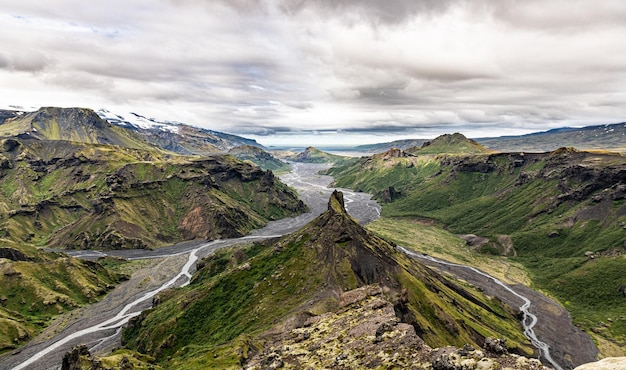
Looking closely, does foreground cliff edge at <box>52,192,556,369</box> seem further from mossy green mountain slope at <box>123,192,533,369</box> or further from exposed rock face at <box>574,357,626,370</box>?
exposed rock face at <box>574,357,626,370</box>

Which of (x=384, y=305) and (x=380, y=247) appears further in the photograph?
(x=380, y=247)

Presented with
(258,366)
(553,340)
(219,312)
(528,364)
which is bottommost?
(553,340)

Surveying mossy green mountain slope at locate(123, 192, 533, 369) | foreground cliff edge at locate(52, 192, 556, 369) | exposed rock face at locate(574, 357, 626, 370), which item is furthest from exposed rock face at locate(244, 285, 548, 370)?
mossy green mountain slope at locate(123, 192, 533, 369)

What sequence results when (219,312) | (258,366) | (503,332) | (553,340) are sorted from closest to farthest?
(258,366)
(219,312)
(503,332)
(553,340)

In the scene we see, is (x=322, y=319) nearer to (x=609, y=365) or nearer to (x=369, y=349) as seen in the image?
(x=369, y=349)

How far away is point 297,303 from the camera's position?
14650 centimetres

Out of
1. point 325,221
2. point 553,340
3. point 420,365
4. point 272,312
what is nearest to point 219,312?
point 272,312

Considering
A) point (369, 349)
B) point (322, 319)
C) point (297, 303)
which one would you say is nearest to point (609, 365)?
point (369, 349)

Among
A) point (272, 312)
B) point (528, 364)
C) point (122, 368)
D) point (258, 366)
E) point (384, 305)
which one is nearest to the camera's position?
point (528, 364)

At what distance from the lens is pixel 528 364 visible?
49.7 meters

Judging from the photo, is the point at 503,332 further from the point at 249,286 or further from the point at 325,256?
the point at 249,286

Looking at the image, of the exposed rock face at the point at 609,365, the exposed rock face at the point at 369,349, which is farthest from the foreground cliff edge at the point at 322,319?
the exposed rock face at the point at 609,365

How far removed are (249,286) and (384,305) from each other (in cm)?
9423

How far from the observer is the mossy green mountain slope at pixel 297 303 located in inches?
5172
